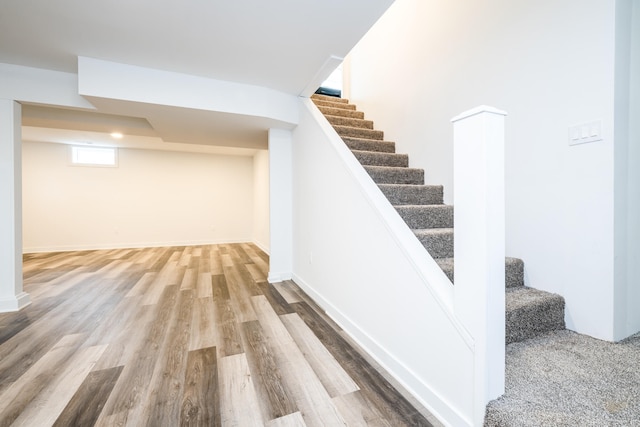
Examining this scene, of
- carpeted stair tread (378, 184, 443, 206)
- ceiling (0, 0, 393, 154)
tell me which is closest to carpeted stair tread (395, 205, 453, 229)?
carpeted stair tread (378, 184, 443, 206)

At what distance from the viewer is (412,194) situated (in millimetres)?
2289

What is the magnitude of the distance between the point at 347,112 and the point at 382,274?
2.79 meters

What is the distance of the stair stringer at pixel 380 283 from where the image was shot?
1.13 metres

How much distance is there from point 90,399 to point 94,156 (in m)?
6.32

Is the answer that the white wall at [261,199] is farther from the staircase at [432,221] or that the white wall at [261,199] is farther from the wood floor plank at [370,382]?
the wood floor plank at [370,382]

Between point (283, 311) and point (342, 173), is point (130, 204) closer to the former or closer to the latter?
point (283, 311)

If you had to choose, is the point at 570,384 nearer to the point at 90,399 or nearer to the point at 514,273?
the point at 514,273

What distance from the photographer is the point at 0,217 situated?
2.37 metres

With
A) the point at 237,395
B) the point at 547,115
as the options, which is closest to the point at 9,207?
the point at 237,395

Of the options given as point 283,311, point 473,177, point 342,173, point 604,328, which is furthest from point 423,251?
point 283,311

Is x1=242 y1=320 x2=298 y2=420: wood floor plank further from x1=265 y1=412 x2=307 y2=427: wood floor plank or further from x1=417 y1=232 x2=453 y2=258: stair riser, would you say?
x1=417 y1=232 x2=453 y2=258: stair riser

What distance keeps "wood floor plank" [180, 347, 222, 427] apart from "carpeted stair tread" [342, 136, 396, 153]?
2257mm

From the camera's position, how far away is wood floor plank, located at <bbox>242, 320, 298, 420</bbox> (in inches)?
48.4

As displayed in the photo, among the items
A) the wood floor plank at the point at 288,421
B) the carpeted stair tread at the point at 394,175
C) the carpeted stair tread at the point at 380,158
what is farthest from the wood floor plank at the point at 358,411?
the carpeted stair tread at the point at 380,158
